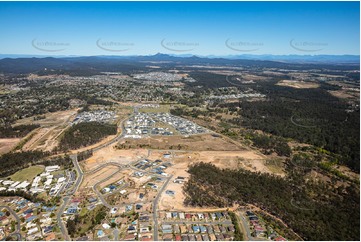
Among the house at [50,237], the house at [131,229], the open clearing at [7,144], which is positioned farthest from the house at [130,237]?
the open clearing at [7,144]

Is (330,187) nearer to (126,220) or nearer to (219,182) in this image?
(219,182)

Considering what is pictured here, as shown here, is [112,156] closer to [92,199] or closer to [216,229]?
[92,199]

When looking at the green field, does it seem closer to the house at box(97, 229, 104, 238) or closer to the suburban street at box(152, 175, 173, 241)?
the house at box(97, 229, 104, 238)

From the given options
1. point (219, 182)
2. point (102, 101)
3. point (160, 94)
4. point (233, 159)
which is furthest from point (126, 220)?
point (160, 94)

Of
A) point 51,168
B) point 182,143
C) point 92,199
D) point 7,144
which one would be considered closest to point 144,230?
point 92,199

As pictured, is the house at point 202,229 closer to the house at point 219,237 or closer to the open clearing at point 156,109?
the house at point 219,237
